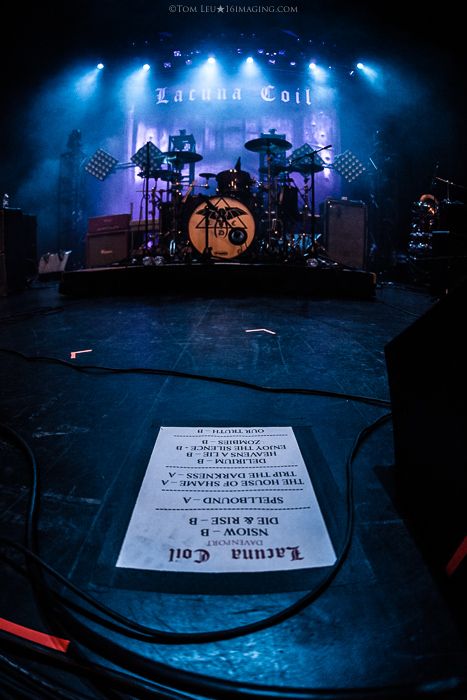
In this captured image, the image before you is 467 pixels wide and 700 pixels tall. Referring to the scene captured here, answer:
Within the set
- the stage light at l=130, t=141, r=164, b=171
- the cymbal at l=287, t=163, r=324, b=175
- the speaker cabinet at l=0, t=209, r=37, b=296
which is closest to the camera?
the speaker cabinet at l=0, t=209, r=37, b=296

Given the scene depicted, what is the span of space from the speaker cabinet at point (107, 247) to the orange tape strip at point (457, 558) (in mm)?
6680

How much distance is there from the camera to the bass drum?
5.18 m

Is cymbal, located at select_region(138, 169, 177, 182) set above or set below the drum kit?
above

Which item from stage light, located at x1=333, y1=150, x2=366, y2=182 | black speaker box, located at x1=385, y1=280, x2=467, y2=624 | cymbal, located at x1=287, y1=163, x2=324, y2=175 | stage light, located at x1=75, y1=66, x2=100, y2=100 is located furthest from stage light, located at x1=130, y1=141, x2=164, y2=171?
black speaker box, located at x1=385, y1=280, x2=467, y2=624

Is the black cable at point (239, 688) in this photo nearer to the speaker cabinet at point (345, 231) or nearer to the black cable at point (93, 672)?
the black cable at point (93, 672)

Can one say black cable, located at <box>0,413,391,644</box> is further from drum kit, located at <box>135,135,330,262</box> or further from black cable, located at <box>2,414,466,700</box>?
drum kit, located at <box>135,135,330,262</box>

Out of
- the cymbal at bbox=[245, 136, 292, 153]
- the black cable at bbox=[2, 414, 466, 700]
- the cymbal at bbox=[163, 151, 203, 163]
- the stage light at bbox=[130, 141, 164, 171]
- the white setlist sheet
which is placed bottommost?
the black cable at bbox=[2, 414, 466, 700]

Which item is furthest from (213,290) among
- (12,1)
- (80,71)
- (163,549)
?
(80,71)

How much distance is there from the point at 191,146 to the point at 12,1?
334cm

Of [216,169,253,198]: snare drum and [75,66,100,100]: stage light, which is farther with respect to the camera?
[75,66,100,100]: stage light

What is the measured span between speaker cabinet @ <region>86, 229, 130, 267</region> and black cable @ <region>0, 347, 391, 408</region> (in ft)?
17.0

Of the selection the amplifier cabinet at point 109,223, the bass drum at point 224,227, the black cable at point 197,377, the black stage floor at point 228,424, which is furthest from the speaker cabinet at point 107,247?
the black cable at point 197,377

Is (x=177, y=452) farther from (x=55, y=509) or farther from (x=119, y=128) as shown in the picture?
(x=119, y=128)

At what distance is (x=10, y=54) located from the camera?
21.3ft
